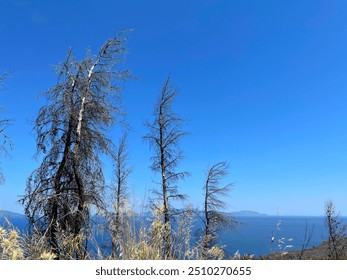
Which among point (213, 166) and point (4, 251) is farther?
point (213, 166)

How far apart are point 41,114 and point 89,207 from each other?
2.86 m

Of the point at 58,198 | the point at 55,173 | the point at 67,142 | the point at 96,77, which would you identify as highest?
the point at 96,77

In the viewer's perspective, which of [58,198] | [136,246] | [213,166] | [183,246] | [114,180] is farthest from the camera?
[114,180]

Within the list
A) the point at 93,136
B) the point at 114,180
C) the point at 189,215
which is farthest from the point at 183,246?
the point at 114,180

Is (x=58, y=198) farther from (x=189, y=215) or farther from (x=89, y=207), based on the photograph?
(x=189, y=215)

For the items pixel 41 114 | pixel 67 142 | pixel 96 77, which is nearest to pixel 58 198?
pixel 67 142

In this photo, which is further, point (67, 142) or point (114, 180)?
point (114, 180)

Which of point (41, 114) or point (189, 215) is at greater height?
point (41, 114)

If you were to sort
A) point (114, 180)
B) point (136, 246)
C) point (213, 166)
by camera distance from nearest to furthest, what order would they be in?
point (136, 246)
point (213, 166)
point (114, 180)

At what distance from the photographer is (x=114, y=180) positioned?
2298cm
